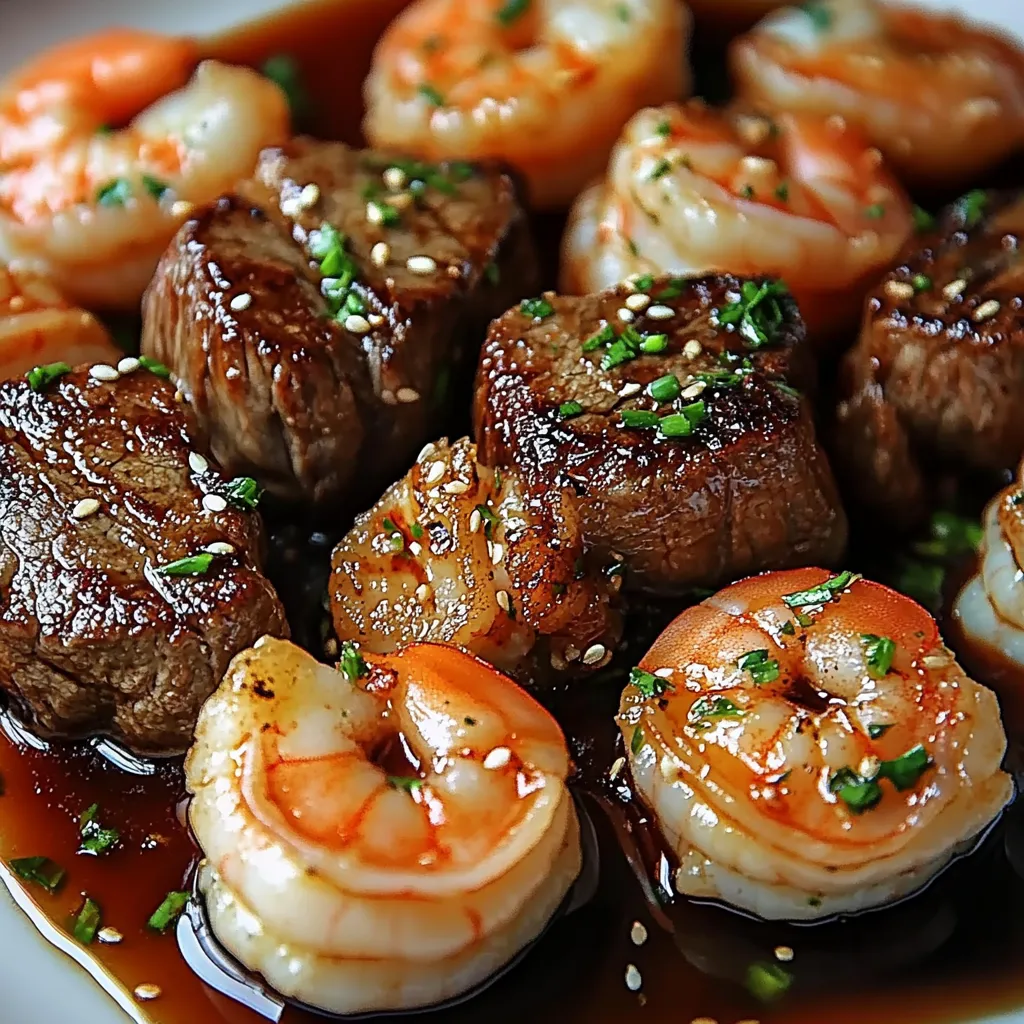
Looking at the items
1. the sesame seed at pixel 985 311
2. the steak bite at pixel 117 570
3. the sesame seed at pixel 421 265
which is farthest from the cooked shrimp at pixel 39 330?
the sesame seed at pixel 985 311

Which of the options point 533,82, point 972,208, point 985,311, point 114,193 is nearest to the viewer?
point 985,311

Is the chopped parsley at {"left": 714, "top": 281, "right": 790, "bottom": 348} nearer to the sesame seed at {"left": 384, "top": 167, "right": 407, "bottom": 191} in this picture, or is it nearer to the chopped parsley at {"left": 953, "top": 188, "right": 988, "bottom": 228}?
the chopped parsley at {"left": 953, "top": 188, "right": 988, "bottom": 228}

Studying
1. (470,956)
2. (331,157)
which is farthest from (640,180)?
(470,956)

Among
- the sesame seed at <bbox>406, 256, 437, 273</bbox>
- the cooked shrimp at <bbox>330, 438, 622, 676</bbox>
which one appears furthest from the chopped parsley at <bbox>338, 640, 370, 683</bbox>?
the sesame seed at <bbox>406, 256, 437, 273</bbox>

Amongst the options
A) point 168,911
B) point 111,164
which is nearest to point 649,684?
point 168,911

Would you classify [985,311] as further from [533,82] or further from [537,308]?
[533,82]

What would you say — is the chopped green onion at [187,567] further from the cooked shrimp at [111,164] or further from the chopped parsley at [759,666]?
the cooked shrimp at [111,164]
